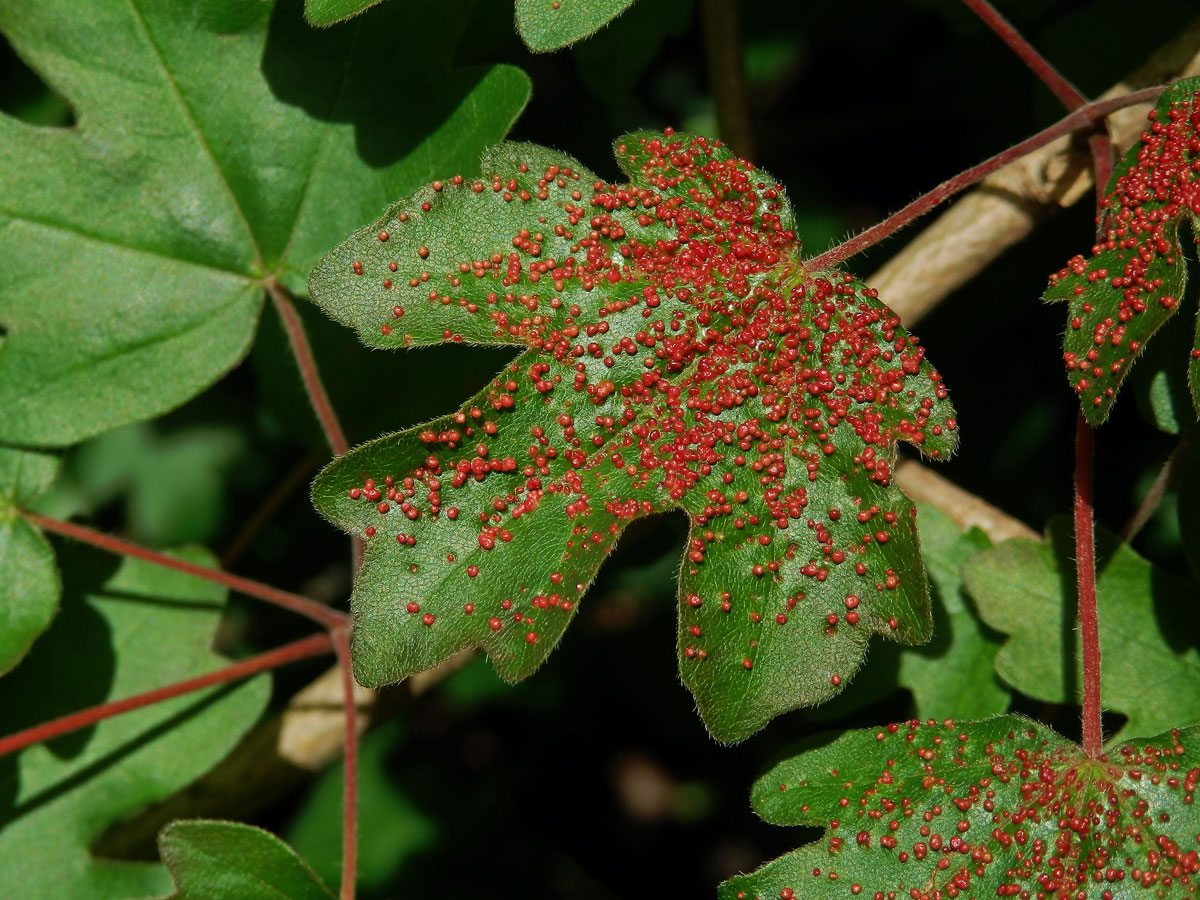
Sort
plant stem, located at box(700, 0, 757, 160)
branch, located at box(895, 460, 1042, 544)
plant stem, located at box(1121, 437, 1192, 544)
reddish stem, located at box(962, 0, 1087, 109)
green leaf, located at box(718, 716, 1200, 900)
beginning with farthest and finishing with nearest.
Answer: plant stem, located at box(700, 0, 757, 160)
branch, located at box(895, 460, 1042, 544)
plant stem, located at box(1121, 437, 1192, 544)
reddish stem, located at box(962, 0, 1087, 109)
green leaf, located at box(718, 716, 1200, 900)

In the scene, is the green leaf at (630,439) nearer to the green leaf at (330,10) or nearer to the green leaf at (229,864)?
the green leaf at (330,10)

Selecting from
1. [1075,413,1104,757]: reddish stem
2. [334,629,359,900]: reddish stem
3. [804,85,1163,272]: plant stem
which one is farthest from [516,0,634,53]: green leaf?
[334,629,359,900]: reddish stem

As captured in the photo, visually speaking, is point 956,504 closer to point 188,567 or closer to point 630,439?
point 630,439

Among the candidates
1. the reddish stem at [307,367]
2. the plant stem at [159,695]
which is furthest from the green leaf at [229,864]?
the reddish stem at [307,367]

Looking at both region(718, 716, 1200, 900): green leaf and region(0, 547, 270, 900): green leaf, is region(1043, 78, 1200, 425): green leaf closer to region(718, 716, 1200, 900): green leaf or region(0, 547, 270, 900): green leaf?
region(718, 716, 1200, 900): green leaf

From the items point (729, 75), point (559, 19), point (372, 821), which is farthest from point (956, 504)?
point (372, 821)

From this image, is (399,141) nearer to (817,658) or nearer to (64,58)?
(64,58)
